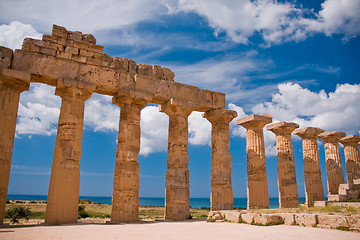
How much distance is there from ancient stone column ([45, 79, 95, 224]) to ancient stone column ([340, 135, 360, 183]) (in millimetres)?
24302

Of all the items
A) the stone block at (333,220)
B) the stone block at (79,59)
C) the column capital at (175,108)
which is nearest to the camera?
the stone block at (333,220)

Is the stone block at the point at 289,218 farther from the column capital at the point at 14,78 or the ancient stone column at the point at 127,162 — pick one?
the column capital at the point at 14,78

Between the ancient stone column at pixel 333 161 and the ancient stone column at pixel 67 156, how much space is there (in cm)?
2138

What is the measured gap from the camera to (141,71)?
16703 millimetres

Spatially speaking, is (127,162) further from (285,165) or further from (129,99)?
(285,165)

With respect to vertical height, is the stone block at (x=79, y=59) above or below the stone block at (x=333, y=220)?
above

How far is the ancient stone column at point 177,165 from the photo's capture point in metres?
15.9

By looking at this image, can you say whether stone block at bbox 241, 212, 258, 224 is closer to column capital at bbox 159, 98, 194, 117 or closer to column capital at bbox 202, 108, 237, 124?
column capital at bbox 159, 98, 194, 117

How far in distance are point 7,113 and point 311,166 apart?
2172cm

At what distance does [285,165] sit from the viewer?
2241cm

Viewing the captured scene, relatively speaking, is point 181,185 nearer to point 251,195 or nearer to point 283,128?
point 251,195

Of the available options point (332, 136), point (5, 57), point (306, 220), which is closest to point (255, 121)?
point (332, 136)

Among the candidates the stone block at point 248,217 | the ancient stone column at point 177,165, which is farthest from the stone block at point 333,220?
the ancient stone column at point 177,165

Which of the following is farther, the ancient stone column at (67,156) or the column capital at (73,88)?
the column capital at (73,88)
